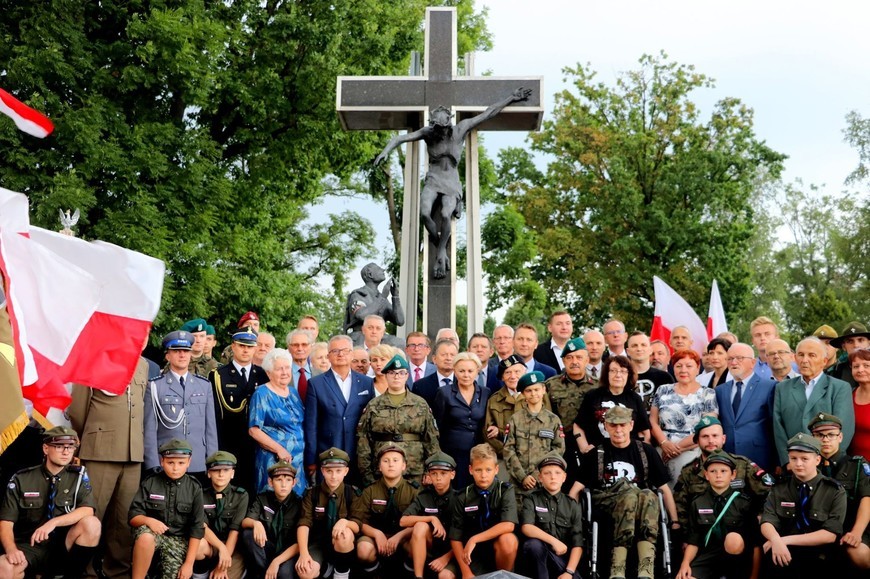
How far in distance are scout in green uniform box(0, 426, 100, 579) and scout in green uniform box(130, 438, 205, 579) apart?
353 mm

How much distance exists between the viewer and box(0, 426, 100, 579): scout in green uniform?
7.01 meters

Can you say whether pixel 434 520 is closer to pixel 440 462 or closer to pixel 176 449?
pixel 440 462

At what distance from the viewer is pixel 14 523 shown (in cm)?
705

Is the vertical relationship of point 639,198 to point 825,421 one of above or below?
above

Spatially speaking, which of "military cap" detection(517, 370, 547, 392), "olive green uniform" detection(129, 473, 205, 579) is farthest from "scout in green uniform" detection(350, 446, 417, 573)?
"olive green uniform" detection(129, 473, 205, 579)

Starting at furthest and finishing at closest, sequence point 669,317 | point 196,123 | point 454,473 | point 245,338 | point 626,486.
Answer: point 196,123 < point 669,317 < point 245,338 < point 454,473 < point 626,486

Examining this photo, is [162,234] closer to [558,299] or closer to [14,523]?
[14,523]

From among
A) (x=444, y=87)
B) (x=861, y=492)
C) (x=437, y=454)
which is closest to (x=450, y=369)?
(x=437, y=454)

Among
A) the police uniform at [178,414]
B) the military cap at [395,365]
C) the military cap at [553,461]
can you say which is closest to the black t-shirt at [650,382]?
the military cap at [553,461]

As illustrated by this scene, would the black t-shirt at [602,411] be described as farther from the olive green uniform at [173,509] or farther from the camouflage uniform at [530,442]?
the olive green uniform at [173,509]

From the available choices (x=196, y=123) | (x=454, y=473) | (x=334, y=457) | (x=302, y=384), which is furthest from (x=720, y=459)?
(x=196, y=123)

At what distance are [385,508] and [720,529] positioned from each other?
2.41m

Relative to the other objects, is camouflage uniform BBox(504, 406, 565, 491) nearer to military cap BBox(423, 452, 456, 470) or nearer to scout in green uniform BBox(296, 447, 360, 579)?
military cap BBox(423, 452, 456, 470)

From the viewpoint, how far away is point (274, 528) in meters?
7.49
